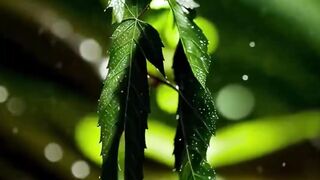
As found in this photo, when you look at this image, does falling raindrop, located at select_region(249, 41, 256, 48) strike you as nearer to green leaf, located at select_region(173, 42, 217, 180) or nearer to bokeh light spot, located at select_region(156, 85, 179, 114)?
bokeh light spot, located at select_region(156, 85, 179, 114)

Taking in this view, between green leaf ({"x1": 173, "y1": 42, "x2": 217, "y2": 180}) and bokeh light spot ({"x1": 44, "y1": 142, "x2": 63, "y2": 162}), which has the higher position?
bokeh light spot ({"x1": 44, "y1": 142, "x2": 63, "y2": 162})

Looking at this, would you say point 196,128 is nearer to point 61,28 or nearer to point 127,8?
point 127,8

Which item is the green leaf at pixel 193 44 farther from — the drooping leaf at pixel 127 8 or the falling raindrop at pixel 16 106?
the falling raindrop at pixel 16 106

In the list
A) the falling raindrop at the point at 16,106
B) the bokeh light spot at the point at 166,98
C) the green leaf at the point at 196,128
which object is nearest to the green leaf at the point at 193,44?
the green leaf at the point at 196,128

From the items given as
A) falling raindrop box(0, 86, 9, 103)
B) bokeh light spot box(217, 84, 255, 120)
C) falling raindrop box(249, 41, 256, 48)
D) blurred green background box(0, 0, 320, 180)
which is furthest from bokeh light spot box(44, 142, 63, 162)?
falling raindrop box(249, 41, 256, 48)

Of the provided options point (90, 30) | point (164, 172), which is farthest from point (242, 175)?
point (90, 30)

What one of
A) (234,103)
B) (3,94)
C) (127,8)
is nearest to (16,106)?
(3,94)
